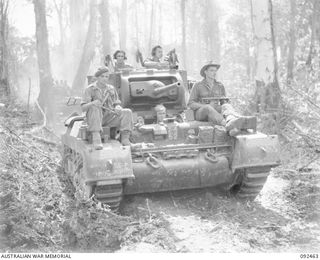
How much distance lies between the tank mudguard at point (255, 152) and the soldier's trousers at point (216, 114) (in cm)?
54

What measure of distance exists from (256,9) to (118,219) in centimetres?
4263

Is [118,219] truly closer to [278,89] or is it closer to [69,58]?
[278,89]

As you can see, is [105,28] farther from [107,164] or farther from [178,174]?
[107,164]

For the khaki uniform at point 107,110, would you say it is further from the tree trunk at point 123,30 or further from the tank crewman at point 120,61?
the tree trunk at point 123,30

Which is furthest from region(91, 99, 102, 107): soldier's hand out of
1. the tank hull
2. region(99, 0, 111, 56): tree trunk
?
region(99, 0, 111, 56): tree trunk

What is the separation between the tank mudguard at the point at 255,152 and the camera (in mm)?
7430

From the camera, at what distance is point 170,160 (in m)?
7.46

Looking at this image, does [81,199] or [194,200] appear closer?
[81,199]

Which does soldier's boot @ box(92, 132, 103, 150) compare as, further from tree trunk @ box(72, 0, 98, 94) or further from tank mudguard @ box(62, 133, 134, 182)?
tree trunk @ box(72, 0, 98, 94)

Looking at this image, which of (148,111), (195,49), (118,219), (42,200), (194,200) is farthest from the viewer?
(195,49)

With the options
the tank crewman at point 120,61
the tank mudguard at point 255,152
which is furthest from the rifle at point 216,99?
the tank crewman at point 120,61

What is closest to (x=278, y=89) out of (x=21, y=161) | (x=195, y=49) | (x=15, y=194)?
(x=21, y=161)

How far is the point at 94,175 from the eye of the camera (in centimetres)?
671

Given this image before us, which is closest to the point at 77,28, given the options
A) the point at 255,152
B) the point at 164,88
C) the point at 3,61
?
the point at 3,61
